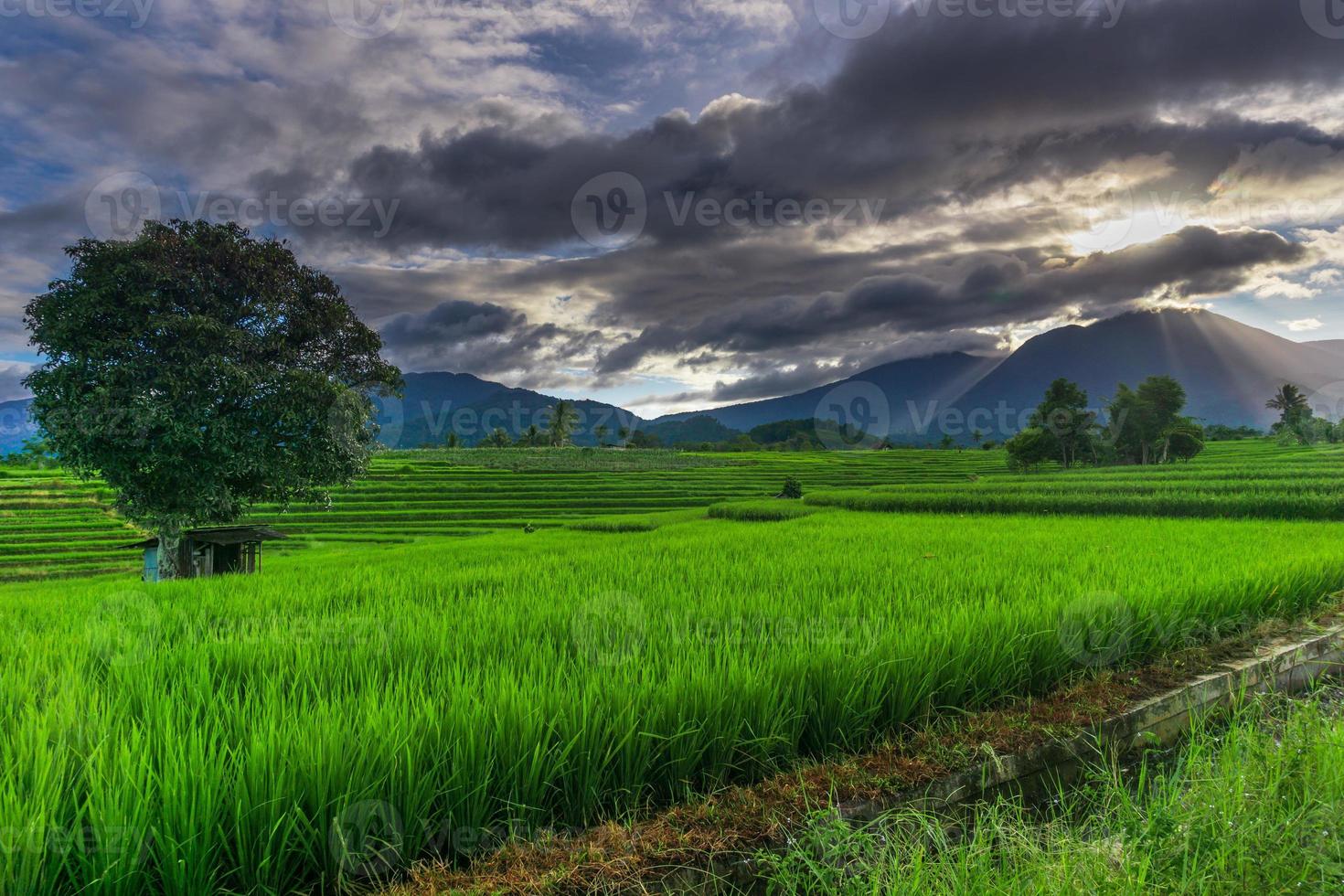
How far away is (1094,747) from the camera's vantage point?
3.80 m

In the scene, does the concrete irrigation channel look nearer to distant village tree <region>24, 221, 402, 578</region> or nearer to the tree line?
distant village tree <region>24, 221, 402, 578</region>

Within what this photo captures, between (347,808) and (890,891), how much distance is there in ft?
6.71

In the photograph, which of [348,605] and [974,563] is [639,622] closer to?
[348,605]

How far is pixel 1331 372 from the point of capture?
149625 mm

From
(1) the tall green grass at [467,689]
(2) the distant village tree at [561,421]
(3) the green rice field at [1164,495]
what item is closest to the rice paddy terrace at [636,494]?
(3) the green rice field at [1164,495]

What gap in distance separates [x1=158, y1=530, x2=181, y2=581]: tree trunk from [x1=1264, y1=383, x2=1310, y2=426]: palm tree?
2898 inches

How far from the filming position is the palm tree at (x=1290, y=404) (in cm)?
4950

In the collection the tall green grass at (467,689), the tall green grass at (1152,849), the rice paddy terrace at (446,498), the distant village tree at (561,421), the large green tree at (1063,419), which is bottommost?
the rice paddy terrace at (446,498)

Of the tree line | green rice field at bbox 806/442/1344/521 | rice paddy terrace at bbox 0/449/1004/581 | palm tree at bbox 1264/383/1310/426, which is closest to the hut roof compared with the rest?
rice paddy terrace at bbox 0/449/1004/581

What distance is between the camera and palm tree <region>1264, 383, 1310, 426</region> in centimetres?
4950

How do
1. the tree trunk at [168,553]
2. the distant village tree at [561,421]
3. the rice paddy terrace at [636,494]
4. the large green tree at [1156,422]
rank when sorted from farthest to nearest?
the distant village tree at [561,421] < the large green tree at [1156,422] < the rice paddy terrace at [636,494] < the tree trunk at [168,553]

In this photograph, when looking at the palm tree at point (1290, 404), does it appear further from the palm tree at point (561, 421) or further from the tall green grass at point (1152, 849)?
the palm tree at point (561, 421)

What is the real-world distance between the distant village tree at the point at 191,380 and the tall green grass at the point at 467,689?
9377 mm

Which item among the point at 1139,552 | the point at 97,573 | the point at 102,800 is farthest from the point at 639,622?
the point at 97,573
